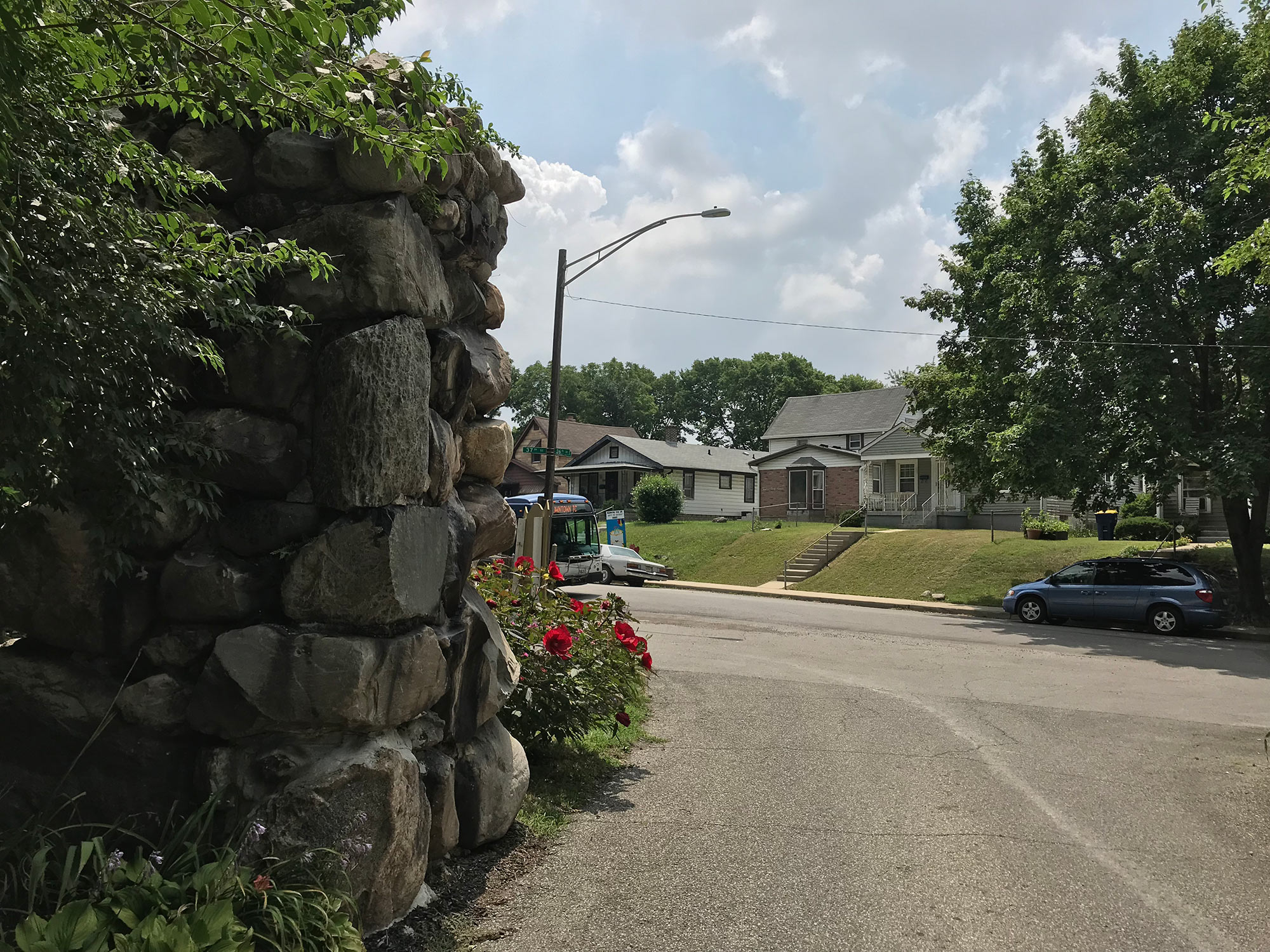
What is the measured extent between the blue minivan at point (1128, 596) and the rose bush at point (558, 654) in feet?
48.7

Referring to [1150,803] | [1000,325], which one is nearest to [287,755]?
[1150,803]

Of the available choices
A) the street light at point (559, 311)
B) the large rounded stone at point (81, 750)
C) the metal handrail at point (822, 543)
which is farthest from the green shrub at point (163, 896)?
the metal handrail at point (822, 543)

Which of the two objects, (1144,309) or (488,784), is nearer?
A: (488,784)

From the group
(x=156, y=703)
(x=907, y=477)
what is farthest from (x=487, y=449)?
(x=907, y=477)

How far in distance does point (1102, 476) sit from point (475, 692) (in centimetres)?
1905

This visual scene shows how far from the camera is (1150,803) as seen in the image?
6645 millimetres

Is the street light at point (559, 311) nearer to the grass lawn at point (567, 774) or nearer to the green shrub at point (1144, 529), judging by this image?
the grass lawn at point (567, 774)

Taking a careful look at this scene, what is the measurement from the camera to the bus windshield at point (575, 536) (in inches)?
1078

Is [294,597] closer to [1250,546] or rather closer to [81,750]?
[81,750]

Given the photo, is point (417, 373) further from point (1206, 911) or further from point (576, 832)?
point (1206, 911)

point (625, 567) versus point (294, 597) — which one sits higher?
point (294, 597)

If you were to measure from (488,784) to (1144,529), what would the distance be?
2993cm

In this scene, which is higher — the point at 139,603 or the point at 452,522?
the point at 452,522

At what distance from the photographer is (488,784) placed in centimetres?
511
